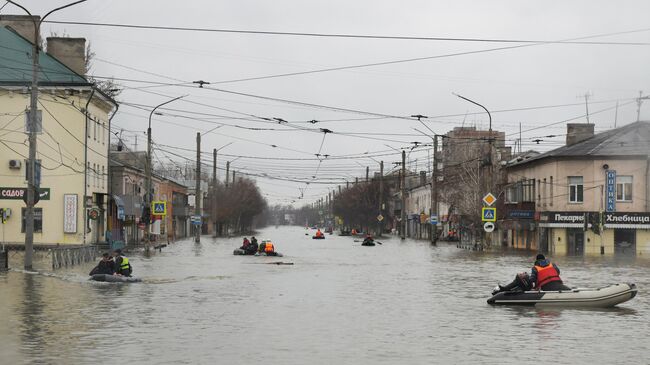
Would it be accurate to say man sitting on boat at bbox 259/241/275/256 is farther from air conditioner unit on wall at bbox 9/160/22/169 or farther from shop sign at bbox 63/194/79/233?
air conditioner unit on wall at bbox 9/160/22/169

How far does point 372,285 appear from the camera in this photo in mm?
31453

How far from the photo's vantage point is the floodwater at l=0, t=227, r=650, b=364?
15.3 m

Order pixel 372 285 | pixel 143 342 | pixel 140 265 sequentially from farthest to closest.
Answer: pixel 140 265 < pixel 372 285 < pixel 143 342

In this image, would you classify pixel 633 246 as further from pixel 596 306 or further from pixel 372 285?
pixel 596 306

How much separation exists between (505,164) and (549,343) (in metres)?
73.4

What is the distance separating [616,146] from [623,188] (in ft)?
10.2

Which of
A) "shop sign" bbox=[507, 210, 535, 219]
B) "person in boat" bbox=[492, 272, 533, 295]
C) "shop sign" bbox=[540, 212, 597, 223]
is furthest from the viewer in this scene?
"shop sign" bbox=[507, 210, 535, 219]

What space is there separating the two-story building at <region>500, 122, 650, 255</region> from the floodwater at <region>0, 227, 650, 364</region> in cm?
3304

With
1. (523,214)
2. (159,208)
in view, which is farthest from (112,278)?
(523,214)

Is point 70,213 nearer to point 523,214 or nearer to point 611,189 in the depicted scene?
point 523,214

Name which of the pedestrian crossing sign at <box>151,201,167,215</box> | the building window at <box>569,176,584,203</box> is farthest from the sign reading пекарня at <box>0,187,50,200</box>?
the building window at <box>569,176,584,203</box>

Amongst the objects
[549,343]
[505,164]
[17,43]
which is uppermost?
[17,43]

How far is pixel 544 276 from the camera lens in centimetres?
2406

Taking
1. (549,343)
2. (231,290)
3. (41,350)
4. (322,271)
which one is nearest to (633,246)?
(322,271)
